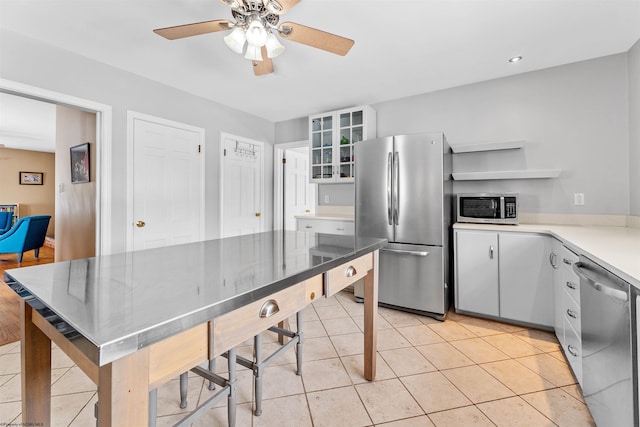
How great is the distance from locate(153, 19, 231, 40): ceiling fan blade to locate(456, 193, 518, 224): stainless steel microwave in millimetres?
2474

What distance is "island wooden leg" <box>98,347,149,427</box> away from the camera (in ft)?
1.83

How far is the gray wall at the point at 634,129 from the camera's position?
7.58ft

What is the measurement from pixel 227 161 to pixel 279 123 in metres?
1.20

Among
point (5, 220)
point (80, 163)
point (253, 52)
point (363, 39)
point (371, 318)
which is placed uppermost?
point (363, 39)

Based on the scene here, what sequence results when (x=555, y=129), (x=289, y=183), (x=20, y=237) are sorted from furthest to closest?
(x=20, y=237) < (x=289, y=183) < (x=555, y=129)

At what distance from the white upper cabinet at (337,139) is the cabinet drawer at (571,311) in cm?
232

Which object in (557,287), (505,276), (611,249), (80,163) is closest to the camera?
(611,249)

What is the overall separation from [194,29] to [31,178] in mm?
8239

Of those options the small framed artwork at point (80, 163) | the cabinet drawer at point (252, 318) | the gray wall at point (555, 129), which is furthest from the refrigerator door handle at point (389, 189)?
the small framed artwork at point (80, 163)

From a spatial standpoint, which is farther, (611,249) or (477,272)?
(477,272)

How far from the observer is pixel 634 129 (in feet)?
7.79

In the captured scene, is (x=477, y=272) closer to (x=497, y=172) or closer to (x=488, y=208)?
(x=488, y=208)

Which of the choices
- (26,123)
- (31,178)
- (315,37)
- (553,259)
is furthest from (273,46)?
(31,178)

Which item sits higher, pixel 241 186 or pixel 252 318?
pixel 241 186
